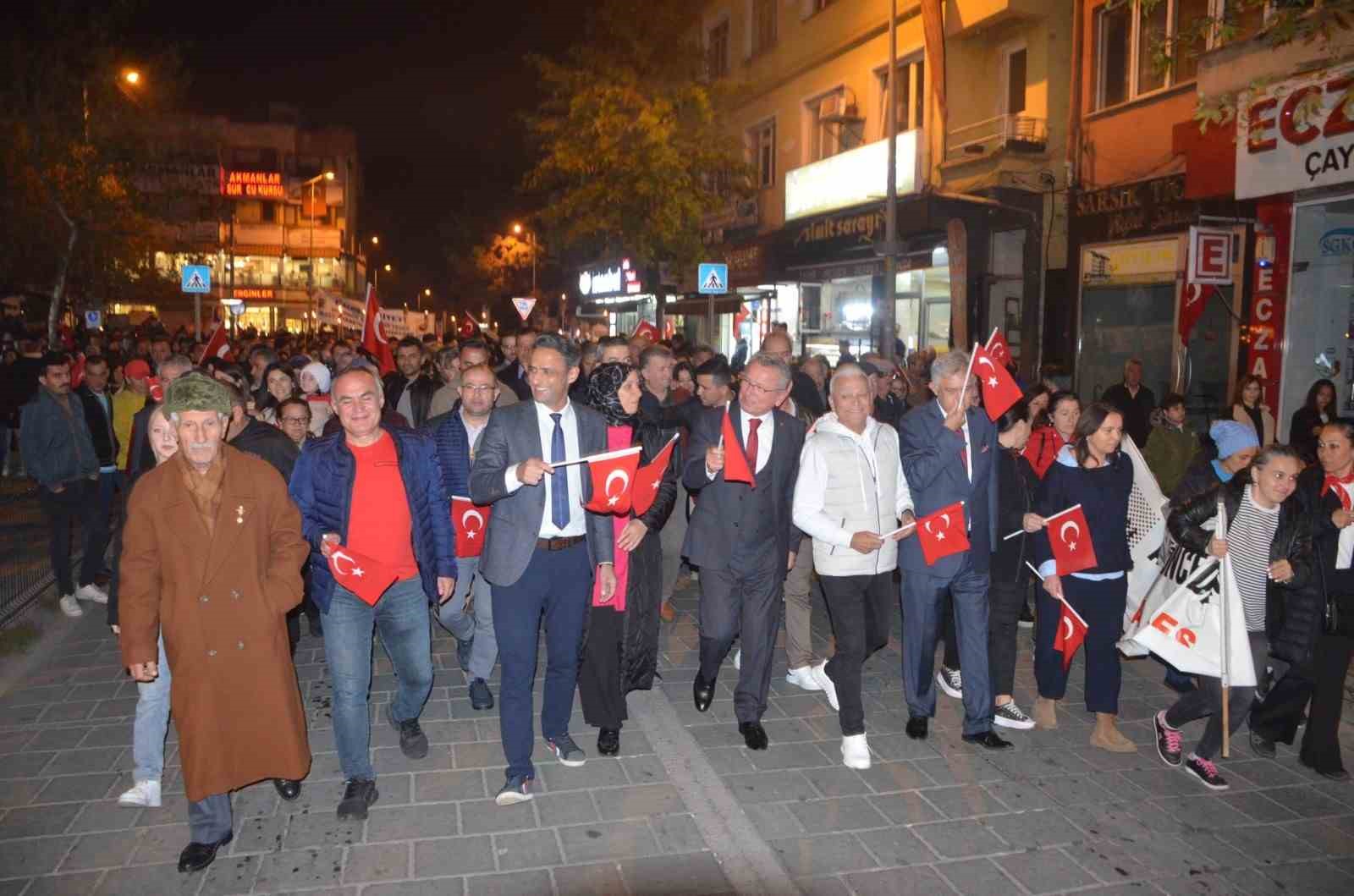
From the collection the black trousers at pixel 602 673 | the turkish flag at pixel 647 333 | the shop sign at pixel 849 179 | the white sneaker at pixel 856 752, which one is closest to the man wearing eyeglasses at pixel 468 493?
the black trousers at pixel 602 673

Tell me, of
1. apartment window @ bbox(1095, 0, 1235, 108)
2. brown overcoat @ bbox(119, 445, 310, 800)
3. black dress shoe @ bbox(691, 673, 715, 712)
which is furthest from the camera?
apartment window @ bbox(1095, 0, 1235, 108)

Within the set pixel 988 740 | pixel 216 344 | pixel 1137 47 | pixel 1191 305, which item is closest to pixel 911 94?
pixel 1137 47

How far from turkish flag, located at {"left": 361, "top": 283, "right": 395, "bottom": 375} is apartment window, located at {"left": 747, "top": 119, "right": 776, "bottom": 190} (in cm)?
1840

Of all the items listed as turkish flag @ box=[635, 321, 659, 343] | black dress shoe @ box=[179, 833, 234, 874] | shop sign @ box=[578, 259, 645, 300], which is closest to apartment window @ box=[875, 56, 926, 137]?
turkish flag @ box=[635, 321, 659, 343]

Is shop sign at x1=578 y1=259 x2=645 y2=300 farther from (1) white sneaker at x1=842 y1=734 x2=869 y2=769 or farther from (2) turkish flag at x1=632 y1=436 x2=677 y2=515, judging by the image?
(1) white sneaker at x1=842 y1=734 x2=869 y2=769

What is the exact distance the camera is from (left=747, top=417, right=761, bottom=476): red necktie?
5766 millimetres

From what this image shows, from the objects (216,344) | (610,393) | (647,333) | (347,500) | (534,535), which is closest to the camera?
(347,500)

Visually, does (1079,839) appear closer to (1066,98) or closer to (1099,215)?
(1099,215)

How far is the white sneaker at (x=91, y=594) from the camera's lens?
866 centimetres

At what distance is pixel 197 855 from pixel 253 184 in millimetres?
71601

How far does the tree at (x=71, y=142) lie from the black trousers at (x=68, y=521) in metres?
15.8

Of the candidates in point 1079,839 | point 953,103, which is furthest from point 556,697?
point 953,103

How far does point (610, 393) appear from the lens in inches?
230

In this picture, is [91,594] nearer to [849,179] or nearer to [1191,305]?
[1191,305]
